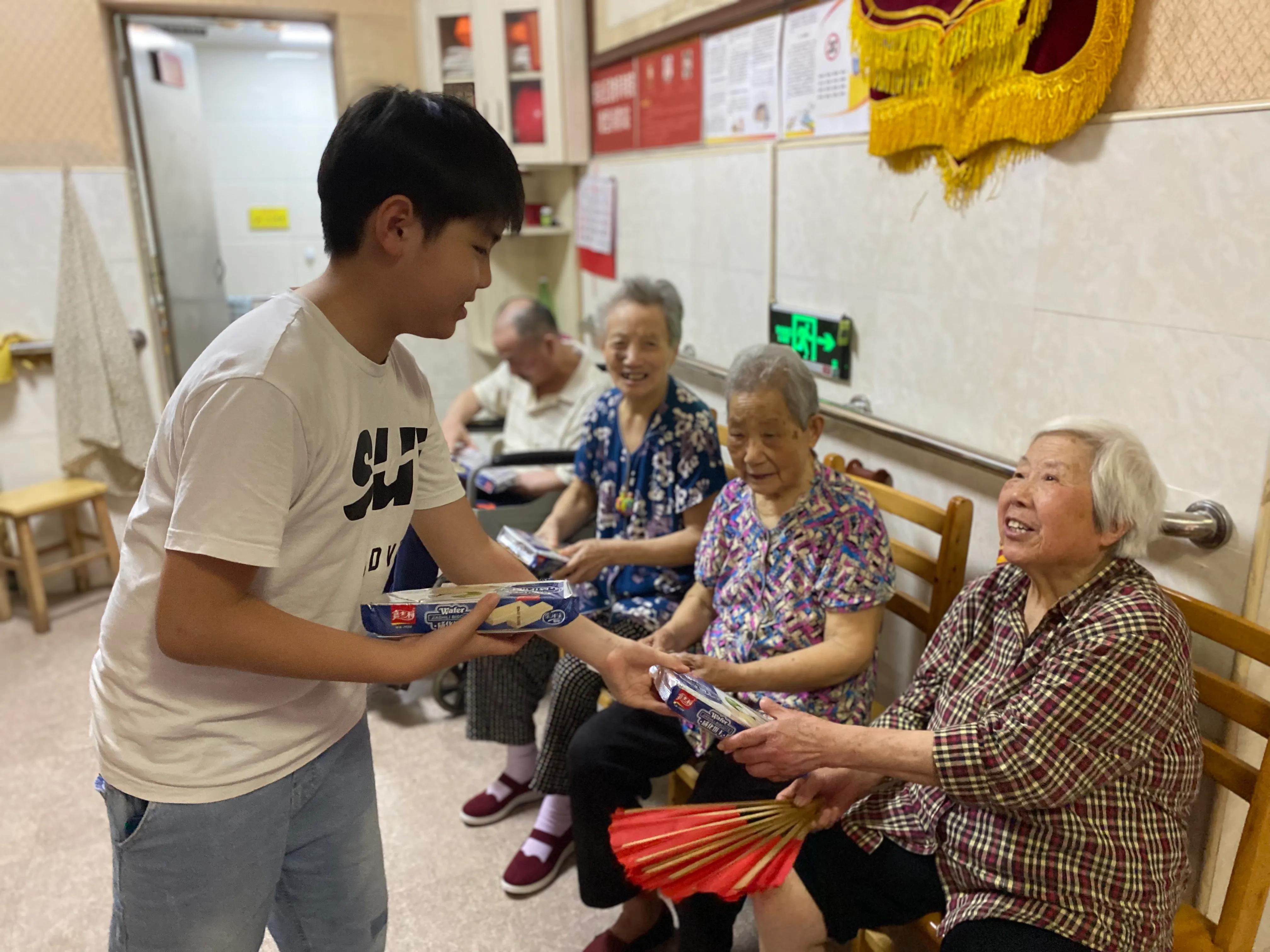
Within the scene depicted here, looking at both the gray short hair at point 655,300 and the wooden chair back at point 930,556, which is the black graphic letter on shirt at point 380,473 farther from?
the gray short hair at point 655,300

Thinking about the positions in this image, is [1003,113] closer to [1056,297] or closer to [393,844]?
[1056,297]

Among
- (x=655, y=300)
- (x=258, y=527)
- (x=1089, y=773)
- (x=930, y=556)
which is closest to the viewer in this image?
(x=258, y=527)

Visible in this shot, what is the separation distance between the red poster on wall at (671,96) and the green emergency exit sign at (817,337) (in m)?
0.80

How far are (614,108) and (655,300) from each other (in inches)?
67.9

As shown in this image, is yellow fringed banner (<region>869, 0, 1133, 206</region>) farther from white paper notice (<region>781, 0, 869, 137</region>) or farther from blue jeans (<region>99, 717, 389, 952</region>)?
blue jeans (<region>99, 717, 389, 952</region>)

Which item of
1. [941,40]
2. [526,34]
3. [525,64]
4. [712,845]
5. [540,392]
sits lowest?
[712,845]

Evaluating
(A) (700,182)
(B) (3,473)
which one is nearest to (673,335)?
(A) (700,182)

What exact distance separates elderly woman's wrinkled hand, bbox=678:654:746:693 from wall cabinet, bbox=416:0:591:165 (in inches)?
110

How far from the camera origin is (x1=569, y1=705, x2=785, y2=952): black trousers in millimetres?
1783

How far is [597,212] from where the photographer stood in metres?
3.83

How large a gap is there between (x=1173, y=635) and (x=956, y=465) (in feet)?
2.69

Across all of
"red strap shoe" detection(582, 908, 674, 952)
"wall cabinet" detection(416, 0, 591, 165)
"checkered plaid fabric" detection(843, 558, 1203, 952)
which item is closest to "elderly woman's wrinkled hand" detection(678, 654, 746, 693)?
"checkered plaid fabric" detection(843, 558, 1203, 952)

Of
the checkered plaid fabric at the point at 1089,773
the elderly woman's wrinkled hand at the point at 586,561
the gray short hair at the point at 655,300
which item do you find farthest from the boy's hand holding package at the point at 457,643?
the gray short hair at the point at 655,300

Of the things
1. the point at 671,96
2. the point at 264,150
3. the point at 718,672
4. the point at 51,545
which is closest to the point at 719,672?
the point at 718,672
